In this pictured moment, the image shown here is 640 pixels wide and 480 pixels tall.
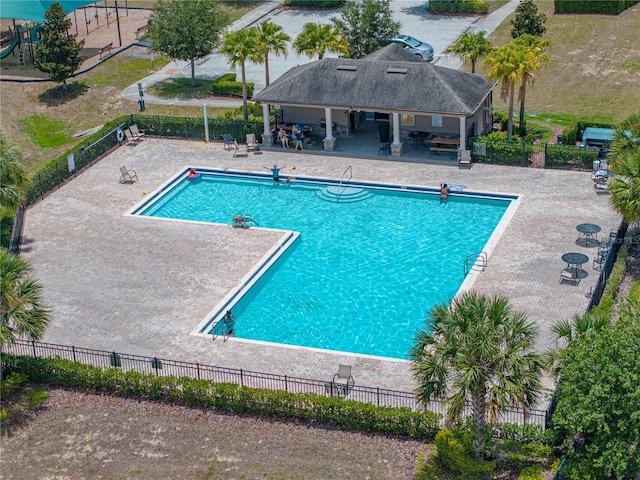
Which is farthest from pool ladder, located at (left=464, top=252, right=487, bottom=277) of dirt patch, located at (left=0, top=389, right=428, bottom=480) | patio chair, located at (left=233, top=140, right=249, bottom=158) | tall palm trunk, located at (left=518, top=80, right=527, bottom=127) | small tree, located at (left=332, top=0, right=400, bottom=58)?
small tree, located at (left=332, top=0, right=400, bottom=58)

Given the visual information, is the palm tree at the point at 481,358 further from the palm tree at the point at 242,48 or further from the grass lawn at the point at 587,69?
the grass lawn at the point at 587,69

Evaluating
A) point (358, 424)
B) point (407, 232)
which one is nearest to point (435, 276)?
point (407, 232)

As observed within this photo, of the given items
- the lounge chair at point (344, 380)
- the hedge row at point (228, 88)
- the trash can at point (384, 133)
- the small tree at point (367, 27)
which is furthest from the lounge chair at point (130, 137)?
the lounge chair at point (344, 380)

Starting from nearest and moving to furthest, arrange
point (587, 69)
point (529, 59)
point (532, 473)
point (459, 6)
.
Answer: point (532, 473), point (529, 59), point (587, 69), point (459, 6)

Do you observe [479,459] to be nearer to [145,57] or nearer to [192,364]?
[192,364]

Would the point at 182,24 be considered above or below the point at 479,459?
above

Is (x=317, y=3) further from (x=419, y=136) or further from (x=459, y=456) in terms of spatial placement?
(x=459, y=456)

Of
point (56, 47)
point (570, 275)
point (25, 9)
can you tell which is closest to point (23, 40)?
point (25, 9)

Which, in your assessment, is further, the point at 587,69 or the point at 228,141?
the point at 587,69
